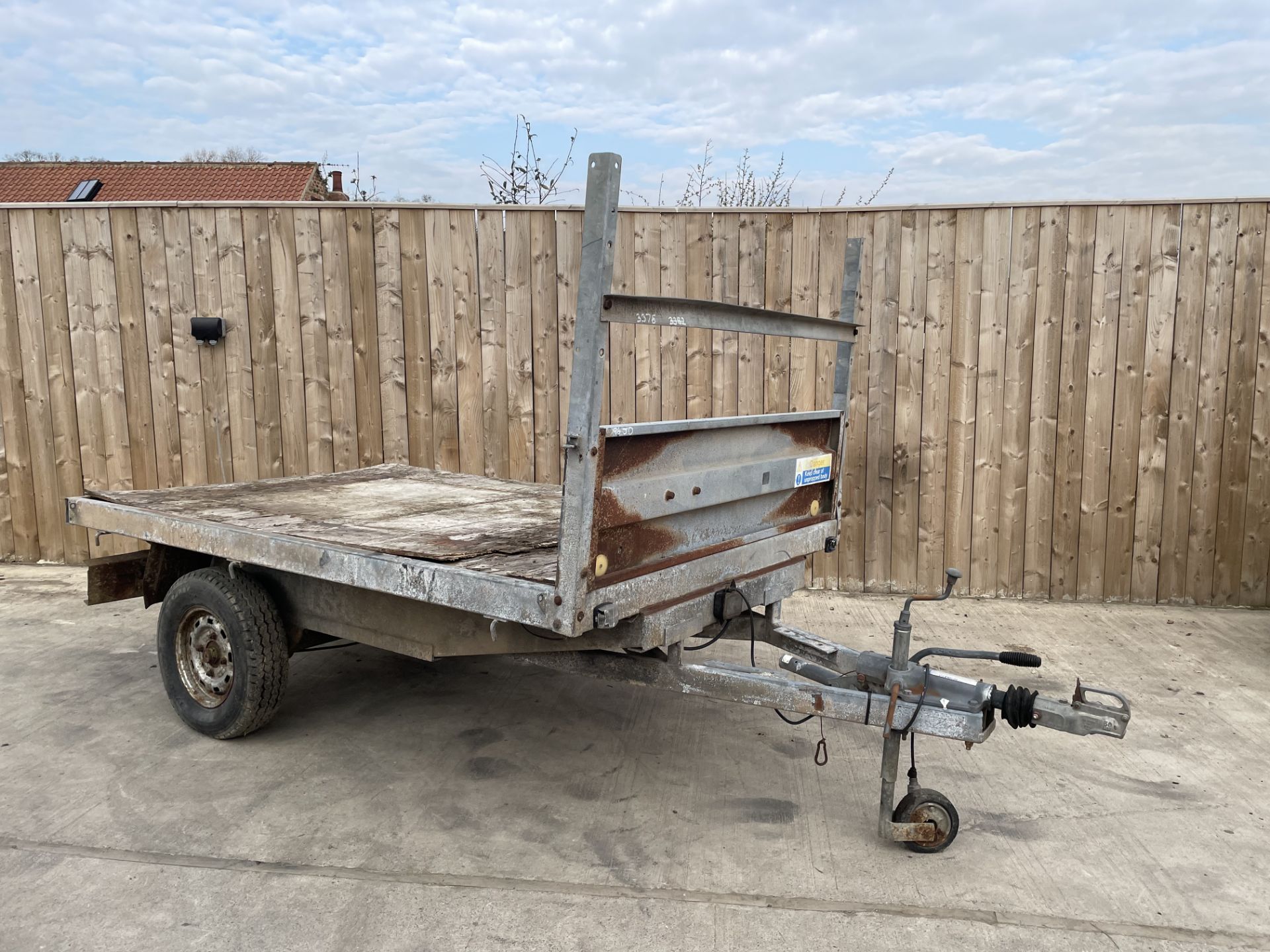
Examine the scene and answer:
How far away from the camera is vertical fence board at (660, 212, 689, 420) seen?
6.18 meters

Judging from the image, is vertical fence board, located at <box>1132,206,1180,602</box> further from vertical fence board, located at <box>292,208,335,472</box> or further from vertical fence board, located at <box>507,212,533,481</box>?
vertical fence board, located at <box>292,208,335,472</box>

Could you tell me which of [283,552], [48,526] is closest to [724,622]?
[283,552]

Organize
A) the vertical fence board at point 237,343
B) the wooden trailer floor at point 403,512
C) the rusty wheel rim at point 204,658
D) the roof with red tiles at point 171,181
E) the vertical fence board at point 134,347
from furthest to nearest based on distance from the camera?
1. the roof with red tiles at point 171,181
2. the vertical fence board at point 134,347
3. the vertical fence board at point 237,343
4. the rusty wheel rim at point 204,658
5. the wooden trailer floor at point 403,512

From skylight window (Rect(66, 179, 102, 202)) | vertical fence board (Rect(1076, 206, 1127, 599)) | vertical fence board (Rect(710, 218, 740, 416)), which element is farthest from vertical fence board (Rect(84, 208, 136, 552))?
skylight window (Rect(66, 179, 102, 202))

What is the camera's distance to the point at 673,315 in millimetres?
2691

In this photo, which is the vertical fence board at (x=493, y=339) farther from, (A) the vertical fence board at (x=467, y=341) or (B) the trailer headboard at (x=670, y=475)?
(B) the trailer headboard at (x=670, y=475)

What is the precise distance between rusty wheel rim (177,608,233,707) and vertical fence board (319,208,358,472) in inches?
105

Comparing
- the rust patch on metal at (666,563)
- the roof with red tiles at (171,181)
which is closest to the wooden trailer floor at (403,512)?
the rust patch on metal at (666,563)

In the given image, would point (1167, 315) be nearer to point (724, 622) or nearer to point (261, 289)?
point (724, 622)

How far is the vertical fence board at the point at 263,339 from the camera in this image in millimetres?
6500

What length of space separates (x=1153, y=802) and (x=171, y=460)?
6.44m

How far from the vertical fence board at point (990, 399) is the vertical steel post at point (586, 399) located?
167 inches

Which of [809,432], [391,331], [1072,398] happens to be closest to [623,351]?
[391,331]

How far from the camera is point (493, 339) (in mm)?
6398
